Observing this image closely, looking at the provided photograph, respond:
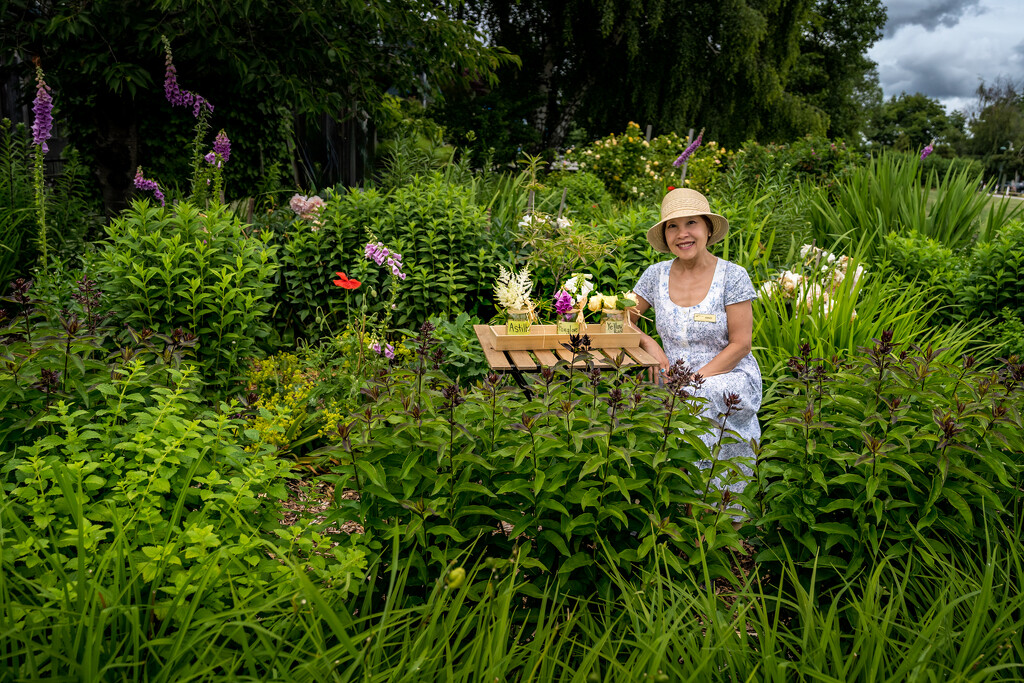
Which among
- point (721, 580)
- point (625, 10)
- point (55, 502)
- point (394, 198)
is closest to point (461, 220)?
point (394, 198)

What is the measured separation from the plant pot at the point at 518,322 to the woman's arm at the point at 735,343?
92 centimetres

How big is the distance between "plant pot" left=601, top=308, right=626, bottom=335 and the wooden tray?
0.02 m

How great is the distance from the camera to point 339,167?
520 inches

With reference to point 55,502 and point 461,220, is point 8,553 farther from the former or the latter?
point 461,220

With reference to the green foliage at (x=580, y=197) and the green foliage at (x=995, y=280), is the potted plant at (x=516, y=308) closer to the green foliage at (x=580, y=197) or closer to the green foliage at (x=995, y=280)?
the green foliage at (x=580, y=197)

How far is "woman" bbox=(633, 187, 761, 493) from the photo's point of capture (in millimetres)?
3195

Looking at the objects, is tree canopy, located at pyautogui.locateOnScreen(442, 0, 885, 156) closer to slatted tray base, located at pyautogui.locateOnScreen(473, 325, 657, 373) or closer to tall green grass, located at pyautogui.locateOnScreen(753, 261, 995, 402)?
tall green grass, located at pyautogui.locateOnScreen(753, 261, 995, 402)

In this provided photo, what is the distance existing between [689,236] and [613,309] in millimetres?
542

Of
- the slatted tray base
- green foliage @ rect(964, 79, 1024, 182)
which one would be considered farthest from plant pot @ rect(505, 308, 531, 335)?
green foliage @ rect(964, 79, 1024, 182)

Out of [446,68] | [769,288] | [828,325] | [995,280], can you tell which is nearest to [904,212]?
[995,280]

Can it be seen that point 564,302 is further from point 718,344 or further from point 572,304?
point 718,344

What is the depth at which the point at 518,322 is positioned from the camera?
11.6 ft

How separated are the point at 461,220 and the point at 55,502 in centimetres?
355

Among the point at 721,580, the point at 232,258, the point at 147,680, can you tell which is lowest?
the point at 721,580
